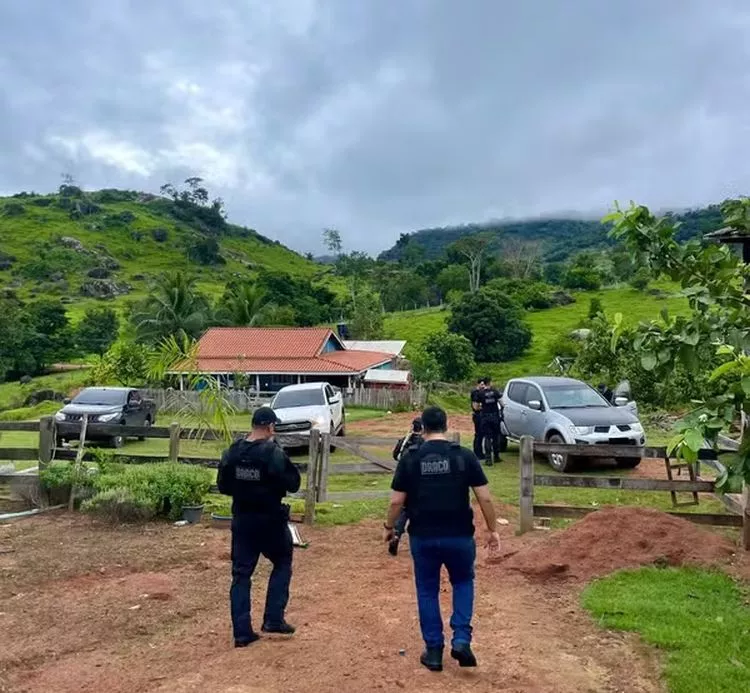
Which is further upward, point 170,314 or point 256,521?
point 170,314

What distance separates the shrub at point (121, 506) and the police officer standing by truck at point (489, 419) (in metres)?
7.07

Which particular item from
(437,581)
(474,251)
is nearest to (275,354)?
(437,581)

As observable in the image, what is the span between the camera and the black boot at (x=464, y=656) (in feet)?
15.6

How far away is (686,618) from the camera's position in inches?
225

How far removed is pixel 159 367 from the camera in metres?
10.6

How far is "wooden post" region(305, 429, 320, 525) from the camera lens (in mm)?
9348

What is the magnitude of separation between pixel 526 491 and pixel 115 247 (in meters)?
107

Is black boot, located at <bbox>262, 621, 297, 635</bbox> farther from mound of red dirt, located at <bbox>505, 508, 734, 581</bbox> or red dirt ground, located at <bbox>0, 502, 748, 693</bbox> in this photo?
→ mound of red dirt, located at <bbox>505, 508, 734, 581</bbox>

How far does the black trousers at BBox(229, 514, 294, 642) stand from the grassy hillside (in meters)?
42.1

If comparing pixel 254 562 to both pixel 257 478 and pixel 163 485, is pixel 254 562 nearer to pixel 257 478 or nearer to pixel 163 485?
pixel 257 478

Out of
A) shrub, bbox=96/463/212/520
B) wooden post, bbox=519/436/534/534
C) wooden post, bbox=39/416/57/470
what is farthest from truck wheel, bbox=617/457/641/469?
wooden post, bbox=39/416/57/470

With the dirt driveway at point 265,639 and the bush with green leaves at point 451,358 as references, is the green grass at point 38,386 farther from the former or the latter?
the dirt driveway at point 265,639

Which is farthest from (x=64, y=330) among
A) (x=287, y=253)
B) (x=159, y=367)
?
(x=287, y=253)

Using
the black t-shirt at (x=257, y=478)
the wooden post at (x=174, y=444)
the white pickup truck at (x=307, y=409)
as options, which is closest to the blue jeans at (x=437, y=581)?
the black t-shirt at (x=257, y=478)
